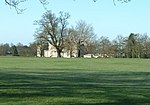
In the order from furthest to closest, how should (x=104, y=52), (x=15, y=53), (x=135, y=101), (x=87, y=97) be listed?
(x=15, y=53) → (x=104, y=52) → (x=87, y=97) → (x=135, y=101)

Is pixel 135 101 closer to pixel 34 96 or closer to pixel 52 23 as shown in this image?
pixel 34 96

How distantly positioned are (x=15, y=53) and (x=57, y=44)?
88.2ft

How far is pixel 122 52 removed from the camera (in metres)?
122

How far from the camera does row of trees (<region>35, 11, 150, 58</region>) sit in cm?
10850

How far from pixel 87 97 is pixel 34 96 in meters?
1.76

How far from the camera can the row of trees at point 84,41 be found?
108500 mm

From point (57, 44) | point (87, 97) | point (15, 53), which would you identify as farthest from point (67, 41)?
point (87, 97)

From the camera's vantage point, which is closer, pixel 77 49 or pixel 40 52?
pixel 77 49

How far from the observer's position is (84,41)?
113812 mm

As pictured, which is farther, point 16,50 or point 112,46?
point 16,50

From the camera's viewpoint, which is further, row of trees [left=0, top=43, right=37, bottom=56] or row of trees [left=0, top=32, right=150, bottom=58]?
row of trees [left=0, top=43, right=37, bottom=56]

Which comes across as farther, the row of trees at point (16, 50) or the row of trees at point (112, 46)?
the row of trees at point (16, 50)

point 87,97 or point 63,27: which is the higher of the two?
point 63,27

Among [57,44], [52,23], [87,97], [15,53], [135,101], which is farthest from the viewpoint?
[15,53]
